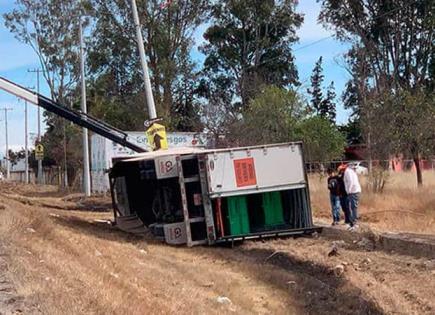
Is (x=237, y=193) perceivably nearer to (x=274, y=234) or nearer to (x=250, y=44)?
(x=274, y=234)

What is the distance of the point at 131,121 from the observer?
179ft

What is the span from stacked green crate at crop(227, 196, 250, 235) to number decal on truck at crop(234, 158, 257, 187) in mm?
511

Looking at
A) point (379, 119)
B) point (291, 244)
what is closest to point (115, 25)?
point (379, 119)

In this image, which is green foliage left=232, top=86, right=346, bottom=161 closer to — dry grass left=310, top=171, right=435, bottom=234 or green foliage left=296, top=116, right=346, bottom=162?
green foliage left=296, top=116, right=346, bottom=162

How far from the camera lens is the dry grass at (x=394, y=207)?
18.4m

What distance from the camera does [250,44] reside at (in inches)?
2355

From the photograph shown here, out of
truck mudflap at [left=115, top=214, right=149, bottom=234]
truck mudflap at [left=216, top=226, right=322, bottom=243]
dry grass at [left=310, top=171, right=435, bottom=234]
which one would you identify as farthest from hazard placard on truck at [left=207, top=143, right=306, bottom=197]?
truck mudflap at [left=115, top=214, right=149, bottom=234]

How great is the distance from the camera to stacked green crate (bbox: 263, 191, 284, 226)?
17.5 m

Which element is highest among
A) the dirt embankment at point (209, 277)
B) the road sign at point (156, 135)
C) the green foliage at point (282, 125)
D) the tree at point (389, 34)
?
the tree at point (389, 34)

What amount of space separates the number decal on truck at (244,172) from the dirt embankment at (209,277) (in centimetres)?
151

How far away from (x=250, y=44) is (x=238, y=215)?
4429 centimetres

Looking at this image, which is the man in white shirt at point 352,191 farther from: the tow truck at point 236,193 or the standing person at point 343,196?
→ the tow truck at point 236,193

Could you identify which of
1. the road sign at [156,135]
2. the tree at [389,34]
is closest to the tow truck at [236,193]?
the road sign at [156,135]

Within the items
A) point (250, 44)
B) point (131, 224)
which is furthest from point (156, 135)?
point (250, 44)
